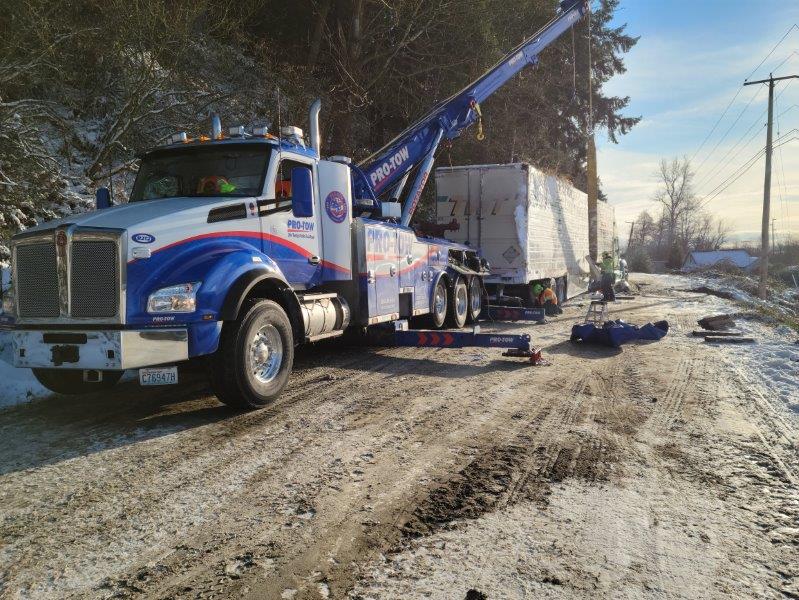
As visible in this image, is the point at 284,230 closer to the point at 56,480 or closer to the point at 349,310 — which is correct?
the point at 349,310

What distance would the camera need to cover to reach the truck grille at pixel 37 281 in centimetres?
478

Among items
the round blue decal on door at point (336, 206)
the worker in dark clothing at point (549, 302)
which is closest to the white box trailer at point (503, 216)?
the worker in dark clothing at point (549, 302)

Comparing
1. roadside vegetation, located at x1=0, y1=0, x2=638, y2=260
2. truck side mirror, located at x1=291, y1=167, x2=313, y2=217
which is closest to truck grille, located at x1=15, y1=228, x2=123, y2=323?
truck side mirror, located at x1=291, y1=167, x2=313, y2=217

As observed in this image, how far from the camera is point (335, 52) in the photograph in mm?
18094

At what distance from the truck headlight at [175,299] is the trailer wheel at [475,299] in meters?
8.17

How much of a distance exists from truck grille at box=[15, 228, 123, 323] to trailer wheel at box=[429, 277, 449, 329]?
Result: 6574mm

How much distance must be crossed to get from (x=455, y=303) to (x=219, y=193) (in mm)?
6368

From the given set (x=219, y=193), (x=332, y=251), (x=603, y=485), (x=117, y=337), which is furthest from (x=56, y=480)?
(x=332, y=251)

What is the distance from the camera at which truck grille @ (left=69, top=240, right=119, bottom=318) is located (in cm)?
461

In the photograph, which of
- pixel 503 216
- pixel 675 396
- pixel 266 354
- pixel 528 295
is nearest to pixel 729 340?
pixel 675 396

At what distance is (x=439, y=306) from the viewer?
10.9m

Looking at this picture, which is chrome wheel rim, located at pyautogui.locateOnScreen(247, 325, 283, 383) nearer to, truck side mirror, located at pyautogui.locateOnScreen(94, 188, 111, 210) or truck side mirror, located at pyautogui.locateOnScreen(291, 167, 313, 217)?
truck side mirror, located at pyautogui.locateOnScreen(291, 167, 313, 217)

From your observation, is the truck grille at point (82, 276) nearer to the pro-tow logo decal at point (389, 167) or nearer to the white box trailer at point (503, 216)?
the pro-tow logo decal at point (389, 167)

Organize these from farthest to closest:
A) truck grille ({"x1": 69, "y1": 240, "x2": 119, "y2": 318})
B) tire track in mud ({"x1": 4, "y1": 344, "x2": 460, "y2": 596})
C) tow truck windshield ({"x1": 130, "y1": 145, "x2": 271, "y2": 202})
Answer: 1. tow truck windshield ({"x1": 130, "y1": 145, "x2": 271, "y2": 202})
2. truck grille ({"x1": 69, "y1": 240, "x2": 119, "y2": 318})
3. tire track in mud ({"x1": 4, "y1": 344, "x2": 460, "y2": 596})
